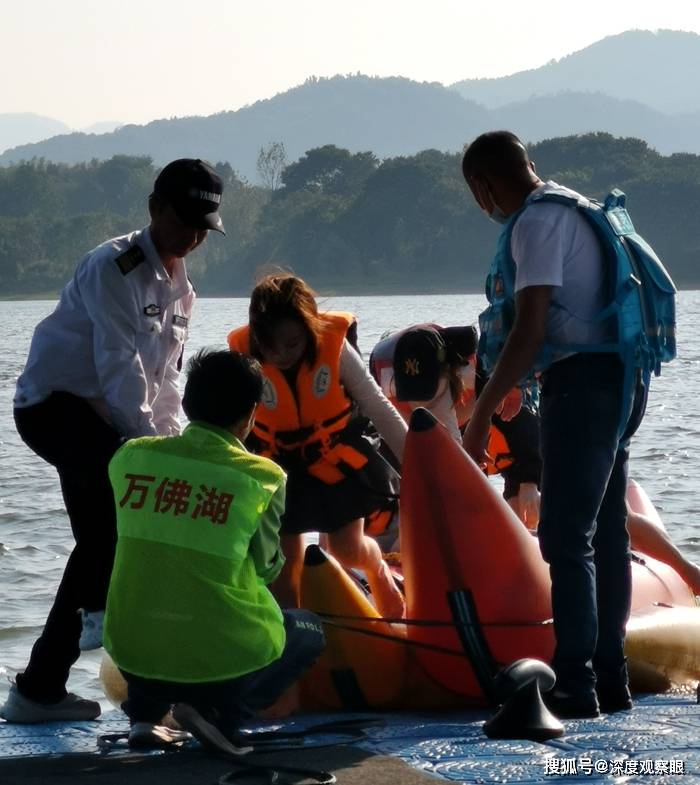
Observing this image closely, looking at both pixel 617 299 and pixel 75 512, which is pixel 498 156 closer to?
pixel 617 299

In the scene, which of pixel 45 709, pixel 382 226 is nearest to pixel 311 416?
pixel 45 709

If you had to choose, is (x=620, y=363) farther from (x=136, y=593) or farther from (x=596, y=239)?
(x=136, y=593)

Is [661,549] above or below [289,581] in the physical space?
below

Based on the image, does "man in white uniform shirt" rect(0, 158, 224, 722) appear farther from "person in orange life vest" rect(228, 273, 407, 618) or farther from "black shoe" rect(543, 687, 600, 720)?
"black shoe" rect(543, 687, 600, 720)

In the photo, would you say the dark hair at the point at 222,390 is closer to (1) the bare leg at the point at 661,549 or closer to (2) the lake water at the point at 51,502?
(2) the lake water at the point at 51,502

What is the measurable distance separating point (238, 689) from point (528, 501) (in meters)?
2.55

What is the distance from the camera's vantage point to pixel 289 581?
4.53 m

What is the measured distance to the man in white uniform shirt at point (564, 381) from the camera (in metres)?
3.89

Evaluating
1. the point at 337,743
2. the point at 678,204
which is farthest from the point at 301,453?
the point at 678,204

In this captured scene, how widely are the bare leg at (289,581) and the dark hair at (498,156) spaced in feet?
4.18

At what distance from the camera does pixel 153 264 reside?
4.10m

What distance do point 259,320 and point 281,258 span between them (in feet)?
245

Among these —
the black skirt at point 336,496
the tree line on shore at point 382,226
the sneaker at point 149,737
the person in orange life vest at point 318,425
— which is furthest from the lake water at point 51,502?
the tree line on shore at point 382,226

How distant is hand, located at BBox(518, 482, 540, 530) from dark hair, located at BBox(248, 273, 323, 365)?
167cm
